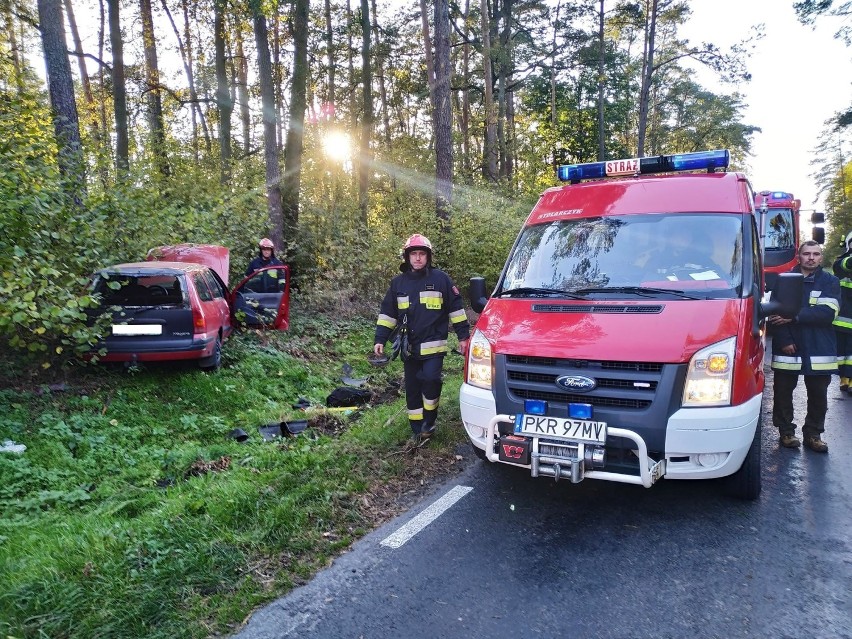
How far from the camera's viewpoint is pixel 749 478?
397 centimetres

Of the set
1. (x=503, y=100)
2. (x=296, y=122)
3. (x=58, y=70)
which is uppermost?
(x=503, y=100)

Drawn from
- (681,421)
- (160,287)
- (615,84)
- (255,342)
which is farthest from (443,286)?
(615,84)

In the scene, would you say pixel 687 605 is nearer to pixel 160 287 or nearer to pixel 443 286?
pixel 443 286

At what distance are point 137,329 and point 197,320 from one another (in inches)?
27.0

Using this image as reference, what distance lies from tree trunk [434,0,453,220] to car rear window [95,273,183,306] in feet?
24.4

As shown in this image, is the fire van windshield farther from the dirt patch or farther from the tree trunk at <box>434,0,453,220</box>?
the tree trunk at <box>434,0,453,220</box>

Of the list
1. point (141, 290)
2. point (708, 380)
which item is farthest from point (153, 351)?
point (708, 380)

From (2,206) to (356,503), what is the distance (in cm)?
461

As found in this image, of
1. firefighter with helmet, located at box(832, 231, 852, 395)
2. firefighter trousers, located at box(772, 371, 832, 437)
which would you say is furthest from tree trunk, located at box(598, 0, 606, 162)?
firefighter trousers, located at box(772, 371, 832, 437)

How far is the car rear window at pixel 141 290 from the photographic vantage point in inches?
274

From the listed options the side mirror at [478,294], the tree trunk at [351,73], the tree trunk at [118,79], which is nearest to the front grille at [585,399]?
the side mirror at [478,294]

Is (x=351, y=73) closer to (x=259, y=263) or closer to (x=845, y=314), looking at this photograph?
(x=259, y=263)

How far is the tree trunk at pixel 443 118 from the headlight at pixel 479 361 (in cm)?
951

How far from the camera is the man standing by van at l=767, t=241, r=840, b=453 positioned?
514cm
